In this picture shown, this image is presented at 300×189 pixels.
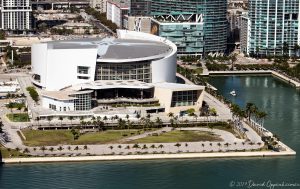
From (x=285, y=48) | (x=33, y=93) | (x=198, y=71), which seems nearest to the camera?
(x=33, y=93)

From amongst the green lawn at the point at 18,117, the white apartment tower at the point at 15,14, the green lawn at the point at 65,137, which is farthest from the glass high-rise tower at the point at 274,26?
the green lawn at the point at 65,137

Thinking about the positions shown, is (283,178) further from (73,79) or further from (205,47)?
(205,47)

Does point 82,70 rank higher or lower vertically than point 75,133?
higher

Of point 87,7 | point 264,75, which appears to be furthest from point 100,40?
point 87,7

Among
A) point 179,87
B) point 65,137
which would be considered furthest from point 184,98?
point 65,137

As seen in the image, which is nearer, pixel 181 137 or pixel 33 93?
pixel 181 137

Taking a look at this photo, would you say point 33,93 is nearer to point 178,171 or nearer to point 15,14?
point 178,171

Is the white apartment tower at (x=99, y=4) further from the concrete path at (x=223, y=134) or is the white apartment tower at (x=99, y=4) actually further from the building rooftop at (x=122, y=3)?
the concrete path at (x=223, y=134)
